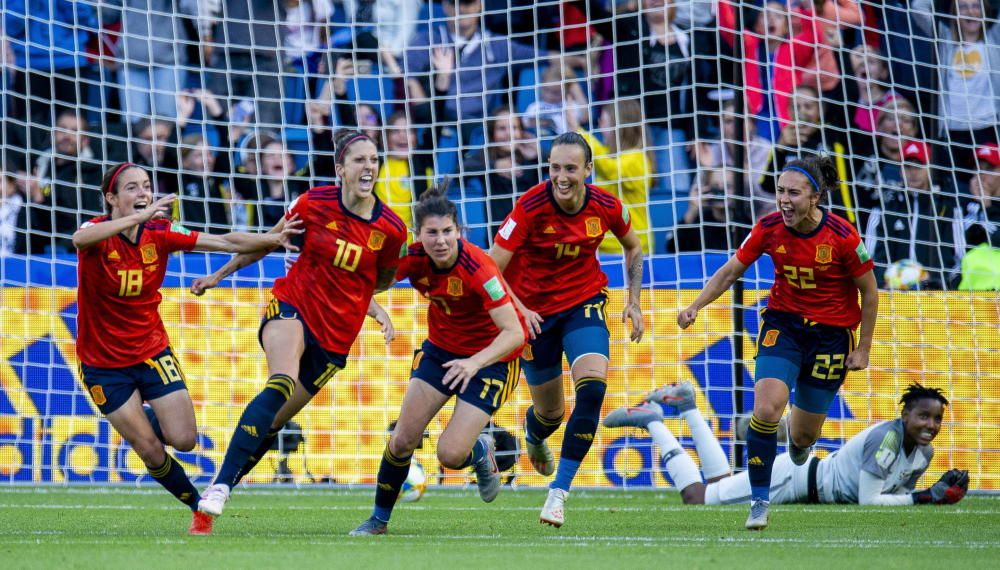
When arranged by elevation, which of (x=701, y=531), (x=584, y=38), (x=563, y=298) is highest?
(x=584, y=38)

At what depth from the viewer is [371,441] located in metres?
11.1

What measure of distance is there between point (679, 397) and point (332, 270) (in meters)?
3.51

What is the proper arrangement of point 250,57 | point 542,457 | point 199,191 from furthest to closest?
point 250,57, point 199,191, point 542,457

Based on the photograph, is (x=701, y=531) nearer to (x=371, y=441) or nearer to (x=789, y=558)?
(x=789, y=558)

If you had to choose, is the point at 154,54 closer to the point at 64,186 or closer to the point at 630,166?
the point at 64,186

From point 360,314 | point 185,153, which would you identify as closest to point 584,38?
point 185,153

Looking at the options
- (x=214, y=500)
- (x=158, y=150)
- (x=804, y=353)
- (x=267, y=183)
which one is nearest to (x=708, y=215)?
(x=267, y=183)

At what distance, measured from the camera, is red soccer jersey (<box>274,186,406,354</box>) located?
729 cm

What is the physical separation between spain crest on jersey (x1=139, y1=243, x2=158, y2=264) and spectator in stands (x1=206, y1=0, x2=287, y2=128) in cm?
492

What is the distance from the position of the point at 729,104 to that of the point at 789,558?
260 inches

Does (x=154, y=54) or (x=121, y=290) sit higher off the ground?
(x=154, y=54)

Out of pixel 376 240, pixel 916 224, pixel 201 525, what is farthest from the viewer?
pixel 916 224

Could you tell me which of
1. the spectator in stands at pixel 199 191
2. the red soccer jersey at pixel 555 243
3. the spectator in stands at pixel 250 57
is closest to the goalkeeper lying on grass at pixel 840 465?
the red soccer jersey at pixel 555 243

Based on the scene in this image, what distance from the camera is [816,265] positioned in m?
8.01
